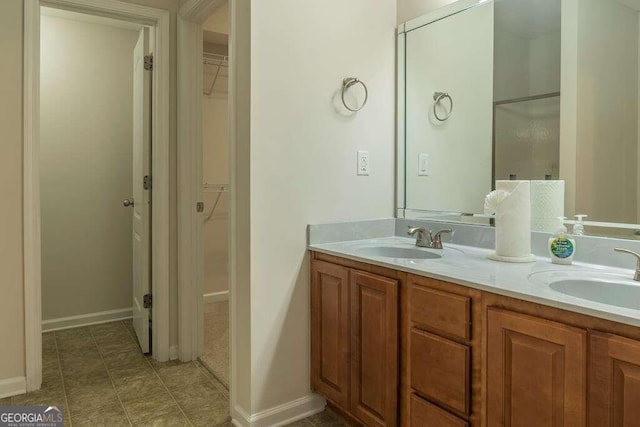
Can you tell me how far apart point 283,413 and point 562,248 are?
4.39 feet

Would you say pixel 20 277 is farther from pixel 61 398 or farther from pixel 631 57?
pixel 631 57

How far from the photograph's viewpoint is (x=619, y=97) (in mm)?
1528

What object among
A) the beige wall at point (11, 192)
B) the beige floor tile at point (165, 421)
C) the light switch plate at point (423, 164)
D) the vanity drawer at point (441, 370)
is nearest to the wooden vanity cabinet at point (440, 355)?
the vanity drawer at point (441, 370)

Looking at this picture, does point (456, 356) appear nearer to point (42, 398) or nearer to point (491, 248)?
point (491, 248)

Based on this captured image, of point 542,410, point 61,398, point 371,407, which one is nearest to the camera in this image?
point 542,410

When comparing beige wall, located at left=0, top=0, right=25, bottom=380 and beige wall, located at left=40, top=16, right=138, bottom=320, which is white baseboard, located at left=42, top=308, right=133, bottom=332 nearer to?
beige wall, located at left=40, top=16, right=138, bottom=320

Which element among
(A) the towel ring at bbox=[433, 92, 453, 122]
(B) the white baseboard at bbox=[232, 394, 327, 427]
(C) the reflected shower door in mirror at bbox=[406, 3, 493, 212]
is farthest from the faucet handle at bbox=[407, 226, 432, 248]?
(B) the white baseboard at bbox=[232, 394, 327, 427]

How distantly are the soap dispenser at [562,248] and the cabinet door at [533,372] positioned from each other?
0.51 m

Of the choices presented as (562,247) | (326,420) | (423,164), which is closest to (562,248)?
(562,247)

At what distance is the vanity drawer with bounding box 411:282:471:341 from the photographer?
1317 mm

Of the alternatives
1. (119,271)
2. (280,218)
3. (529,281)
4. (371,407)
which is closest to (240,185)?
(280,218)

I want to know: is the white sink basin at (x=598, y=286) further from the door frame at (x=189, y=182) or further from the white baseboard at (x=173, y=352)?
the white baseboard at (x=173, y=352)

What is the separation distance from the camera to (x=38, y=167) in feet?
7.48

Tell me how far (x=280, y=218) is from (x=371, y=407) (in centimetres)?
85
